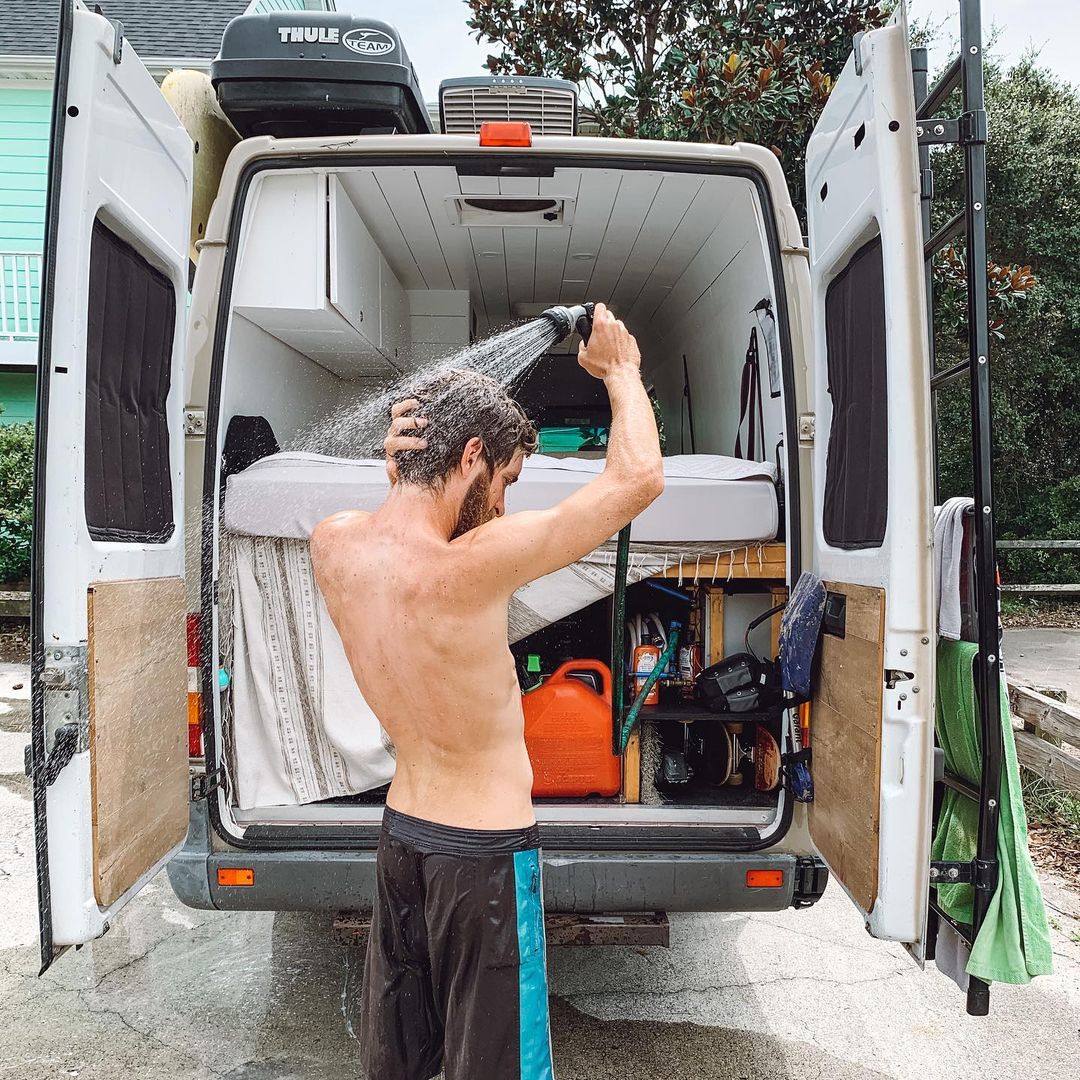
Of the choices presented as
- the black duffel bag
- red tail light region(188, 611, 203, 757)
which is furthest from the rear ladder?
red tail light region(188, 611, 203, 757)

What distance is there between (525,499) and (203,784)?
120 centimetres

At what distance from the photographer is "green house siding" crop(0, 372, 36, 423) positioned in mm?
10945

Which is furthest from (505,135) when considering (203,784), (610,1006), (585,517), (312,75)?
(610,1006)

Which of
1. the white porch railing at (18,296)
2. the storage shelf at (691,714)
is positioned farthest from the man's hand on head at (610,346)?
the white porch railing at (18,296)

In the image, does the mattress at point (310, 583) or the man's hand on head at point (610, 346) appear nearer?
the man's hand on head at point (610, 346)

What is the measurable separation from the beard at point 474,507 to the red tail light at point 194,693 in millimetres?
1077

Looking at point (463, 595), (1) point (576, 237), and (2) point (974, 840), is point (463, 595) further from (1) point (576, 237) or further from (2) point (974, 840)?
(1) point (576, 237)

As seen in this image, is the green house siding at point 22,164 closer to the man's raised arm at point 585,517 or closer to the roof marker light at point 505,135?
the roof marker light at point 505,135

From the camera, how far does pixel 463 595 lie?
1.76m

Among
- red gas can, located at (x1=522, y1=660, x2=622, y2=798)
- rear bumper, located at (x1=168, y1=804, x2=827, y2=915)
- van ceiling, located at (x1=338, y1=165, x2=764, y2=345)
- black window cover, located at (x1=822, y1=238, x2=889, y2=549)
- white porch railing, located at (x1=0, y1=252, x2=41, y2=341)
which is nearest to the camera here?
black window cover, located at (x1=822, y1=238, x2=889, y2=549)

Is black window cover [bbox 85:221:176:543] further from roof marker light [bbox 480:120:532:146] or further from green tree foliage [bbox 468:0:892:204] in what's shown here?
green tree foliage [bbox 468:0:892:204]

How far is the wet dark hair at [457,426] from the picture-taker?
1.89m

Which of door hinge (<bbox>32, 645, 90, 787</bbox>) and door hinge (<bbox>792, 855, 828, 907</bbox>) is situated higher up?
door hinge (<bbox>32, 645, 90, 787</bbox>)

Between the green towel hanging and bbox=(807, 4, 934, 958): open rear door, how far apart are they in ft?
0.64
